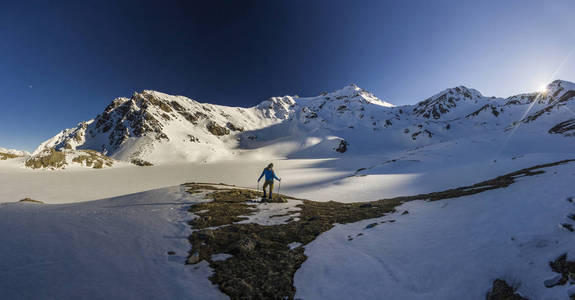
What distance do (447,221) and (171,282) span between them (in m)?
7.77

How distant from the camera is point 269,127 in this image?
12138 cm

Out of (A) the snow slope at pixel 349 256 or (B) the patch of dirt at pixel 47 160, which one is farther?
(B) the patch of dirt at pixel 47 160

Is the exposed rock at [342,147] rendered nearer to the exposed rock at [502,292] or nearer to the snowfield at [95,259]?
the snowfield at [95,259]

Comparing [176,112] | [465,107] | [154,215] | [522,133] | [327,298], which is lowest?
[327,298]

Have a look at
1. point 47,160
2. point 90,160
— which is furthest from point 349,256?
point 90,160

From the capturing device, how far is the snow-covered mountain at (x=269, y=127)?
238 ft

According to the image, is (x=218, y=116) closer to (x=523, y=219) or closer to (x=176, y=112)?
(x=176, y=112)

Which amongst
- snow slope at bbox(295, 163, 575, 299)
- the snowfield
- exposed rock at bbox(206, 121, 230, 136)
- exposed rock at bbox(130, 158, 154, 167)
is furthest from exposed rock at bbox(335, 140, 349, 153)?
the snowfield

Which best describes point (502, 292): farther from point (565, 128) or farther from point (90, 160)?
point (90, 160)

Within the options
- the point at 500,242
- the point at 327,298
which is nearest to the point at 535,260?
the point at 500,242

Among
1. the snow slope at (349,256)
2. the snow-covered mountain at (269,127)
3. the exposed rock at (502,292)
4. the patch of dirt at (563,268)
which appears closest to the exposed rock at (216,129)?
the snow-covered mountain at (269,127)

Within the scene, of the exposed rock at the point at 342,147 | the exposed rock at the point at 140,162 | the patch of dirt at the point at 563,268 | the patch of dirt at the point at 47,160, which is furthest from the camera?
the exposed rock at the point at 342,147

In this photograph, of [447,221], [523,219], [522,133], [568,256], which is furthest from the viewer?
[522,133]

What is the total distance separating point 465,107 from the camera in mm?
133125
